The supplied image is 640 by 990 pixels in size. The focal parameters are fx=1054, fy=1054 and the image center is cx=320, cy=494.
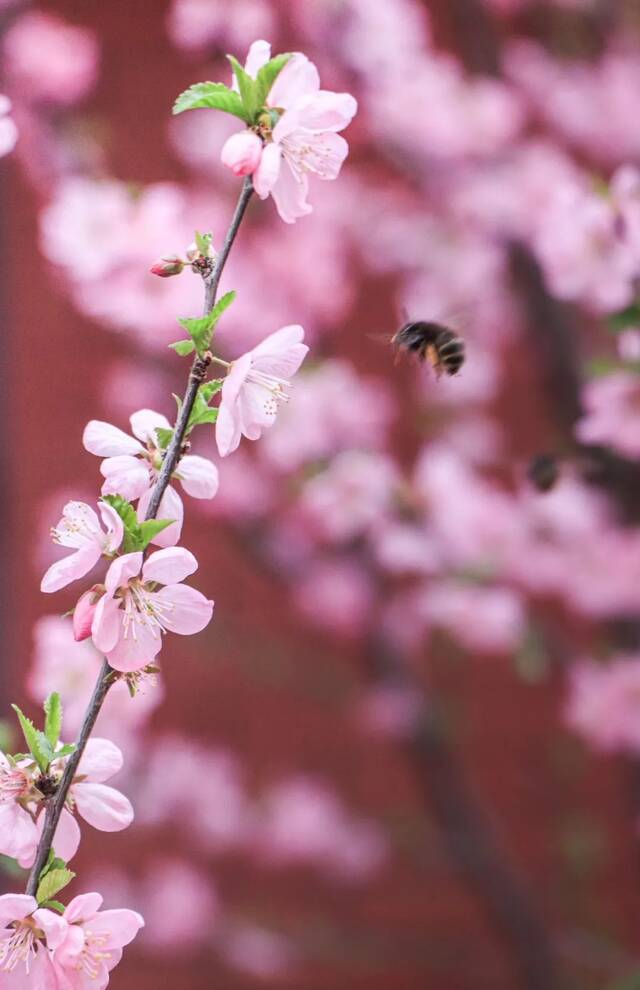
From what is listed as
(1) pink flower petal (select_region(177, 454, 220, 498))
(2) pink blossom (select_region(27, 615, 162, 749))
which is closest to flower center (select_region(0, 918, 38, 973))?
(1) pink flower petal (select_region(177, 454, 220, 498))

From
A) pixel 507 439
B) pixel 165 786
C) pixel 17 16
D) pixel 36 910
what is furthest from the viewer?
pixel 507 439

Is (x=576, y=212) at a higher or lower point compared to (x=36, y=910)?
higher

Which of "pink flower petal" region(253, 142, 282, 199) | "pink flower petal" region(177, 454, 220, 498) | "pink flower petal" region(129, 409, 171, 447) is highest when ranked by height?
"pink flower petal" region(253, 142, 282, 199)

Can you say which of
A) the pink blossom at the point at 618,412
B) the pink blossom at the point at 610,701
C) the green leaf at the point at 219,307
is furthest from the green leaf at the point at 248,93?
the pink blossom at the point at 610,701

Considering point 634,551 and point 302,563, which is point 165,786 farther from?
point 634,551

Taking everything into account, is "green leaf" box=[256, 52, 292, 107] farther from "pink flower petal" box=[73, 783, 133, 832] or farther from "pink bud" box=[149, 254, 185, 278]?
"pink flower petal" box=[73, 783, 133, 832]

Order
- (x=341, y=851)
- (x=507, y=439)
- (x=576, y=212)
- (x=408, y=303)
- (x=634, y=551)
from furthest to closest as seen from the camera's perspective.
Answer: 1. (x=507, y=439)
2. (x=341, y=851)
3. (x=408, y=303)
4. (x=634, y=551)
5. (x=576, y=212)

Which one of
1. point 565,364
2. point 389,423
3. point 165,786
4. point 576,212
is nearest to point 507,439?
point 389,423
